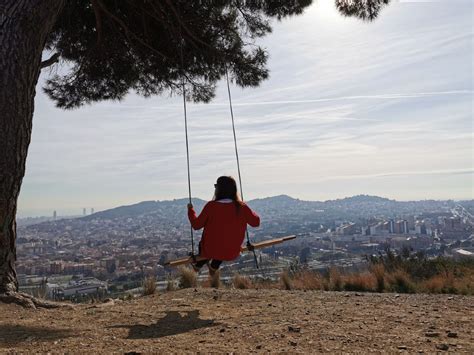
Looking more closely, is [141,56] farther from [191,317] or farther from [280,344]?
[280,344]

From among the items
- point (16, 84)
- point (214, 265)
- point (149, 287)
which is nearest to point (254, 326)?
point (214, 265)

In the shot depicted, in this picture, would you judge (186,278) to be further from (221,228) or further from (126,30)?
(126,30)

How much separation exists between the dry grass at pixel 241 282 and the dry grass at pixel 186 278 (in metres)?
Answer: 0.61

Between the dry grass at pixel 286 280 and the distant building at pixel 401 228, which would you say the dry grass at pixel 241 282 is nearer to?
the dry grass at pixel 286 280

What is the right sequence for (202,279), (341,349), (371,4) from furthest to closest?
(202,279)
(371,4)
(341,349)

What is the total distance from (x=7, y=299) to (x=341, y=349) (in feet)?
10.5

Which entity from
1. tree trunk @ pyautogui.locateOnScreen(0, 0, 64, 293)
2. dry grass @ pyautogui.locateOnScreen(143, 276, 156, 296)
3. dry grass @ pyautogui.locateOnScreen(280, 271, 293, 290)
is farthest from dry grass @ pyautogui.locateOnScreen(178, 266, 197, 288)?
tree trunk @ pyautogui.locateOnScreen(0, 0, 64, 293)

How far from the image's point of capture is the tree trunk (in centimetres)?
385

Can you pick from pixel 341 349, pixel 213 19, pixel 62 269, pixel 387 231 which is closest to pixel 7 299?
pixel 341 349

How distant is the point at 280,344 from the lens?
8.82 ft

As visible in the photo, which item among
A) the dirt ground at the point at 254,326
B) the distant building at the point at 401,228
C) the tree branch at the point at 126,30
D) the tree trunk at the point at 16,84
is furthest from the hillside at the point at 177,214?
the tree trunk at the point at 16,84

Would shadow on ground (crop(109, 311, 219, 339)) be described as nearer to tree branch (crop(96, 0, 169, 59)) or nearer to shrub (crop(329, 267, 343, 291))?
shrub (crop(329, 267, 343, 291))

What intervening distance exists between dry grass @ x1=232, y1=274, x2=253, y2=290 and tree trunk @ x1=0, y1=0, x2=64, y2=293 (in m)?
3.46

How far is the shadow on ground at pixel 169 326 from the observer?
318 cm
